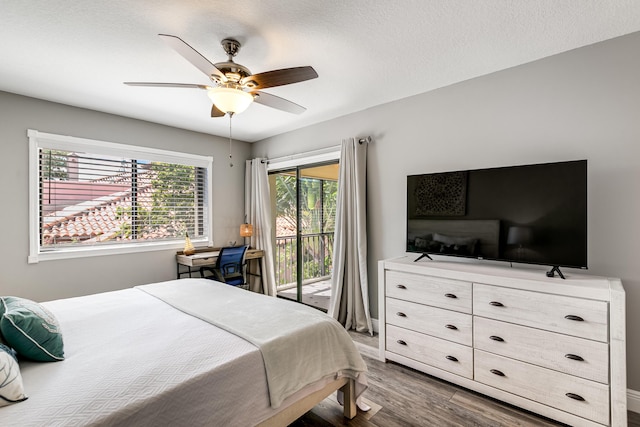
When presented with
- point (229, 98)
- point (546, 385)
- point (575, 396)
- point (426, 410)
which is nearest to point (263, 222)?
point (229, 98)

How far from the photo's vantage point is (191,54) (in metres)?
1.69

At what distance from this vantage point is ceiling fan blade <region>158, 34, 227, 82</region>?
5.06ft

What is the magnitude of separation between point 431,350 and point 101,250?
363 cm

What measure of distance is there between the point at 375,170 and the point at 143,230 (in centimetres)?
303

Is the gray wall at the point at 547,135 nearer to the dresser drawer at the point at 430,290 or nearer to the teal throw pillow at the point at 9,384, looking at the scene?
the dresser drawer at the point at 430,290

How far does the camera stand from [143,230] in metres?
3.85

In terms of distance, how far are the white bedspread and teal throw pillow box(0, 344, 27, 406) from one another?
83cm

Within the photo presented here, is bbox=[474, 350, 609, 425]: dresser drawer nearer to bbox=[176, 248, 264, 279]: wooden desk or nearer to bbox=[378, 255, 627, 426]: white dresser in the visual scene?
bbox=[378, 255, 627, 426]: white dresser

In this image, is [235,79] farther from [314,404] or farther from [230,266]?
[230,266]

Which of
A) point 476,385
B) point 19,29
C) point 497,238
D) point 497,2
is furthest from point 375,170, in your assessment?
point 19,29

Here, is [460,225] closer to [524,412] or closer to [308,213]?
[524,412]

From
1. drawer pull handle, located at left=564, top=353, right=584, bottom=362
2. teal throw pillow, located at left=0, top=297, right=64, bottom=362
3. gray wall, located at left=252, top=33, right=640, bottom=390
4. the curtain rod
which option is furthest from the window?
drawer pull handle, located at left=564, top=353, right=584, bottom=362

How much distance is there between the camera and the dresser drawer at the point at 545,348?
172 centimetres

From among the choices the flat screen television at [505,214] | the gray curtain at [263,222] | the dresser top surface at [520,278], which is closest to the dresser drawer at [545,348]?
the dresser top surface at [520,278]
